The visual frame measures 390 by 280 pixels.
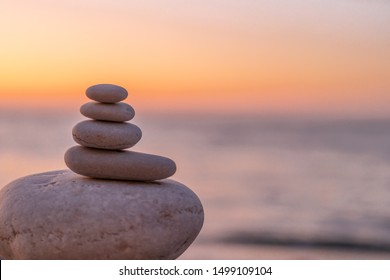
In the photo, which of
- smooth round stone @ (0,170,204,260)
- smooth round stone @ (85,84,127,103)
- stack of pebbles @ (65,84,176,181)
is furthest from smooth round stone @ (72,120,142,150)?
smooth round stone @ (0,170,204,260)

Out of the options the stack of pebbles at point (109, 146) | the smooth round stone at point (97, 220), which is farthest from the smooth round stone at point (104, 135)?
the smooth round stone at point (97, 220)

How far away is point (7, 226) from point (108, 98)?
4.66 feet

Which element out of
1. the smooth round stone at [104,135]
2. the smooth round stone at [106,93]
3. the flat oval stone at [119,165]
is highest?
the smooth round stone at [106,93]

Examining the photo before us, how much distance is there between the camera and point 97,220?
5242 millimetres

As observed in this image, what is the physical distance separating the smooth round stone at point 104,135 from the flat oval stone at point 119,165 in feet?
0.25

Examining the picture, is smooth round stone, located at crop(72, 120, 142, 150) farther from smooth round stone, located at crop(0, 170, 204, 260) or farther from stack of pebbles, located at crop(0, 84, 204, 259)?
smooth round stone, located at crop(0, 170, 204, 260)

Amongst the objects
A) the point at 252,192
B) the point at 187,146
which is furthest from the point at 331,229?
the point at 187,146

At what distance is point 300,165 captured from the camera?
21203mm

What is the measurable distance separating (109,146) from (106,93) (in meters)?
0.47

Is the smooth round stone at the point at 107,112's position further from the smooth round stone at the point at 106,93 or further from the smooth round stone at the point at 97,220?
the smooth round stone at the point at 97,220

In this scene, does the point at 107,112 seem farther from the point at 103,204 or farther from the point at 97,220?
the point at 97,220

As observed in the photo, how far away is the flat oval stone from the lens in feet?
18.3

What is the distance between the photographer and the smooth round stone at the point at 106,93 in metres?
5.70
